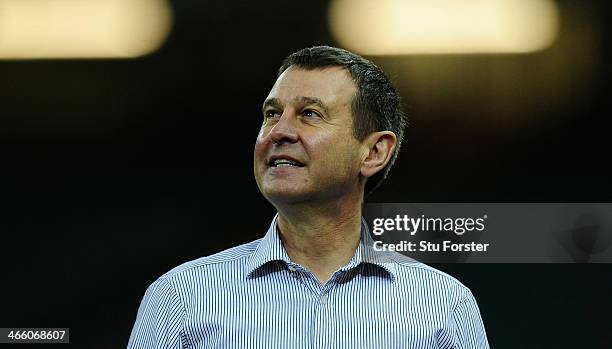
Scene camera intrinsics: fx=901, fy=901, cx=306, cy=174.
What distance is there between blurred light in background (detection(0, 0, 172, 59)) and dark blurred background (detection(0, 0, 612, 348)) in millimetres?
43

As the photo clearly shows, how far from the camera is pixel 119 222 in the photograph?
2.94 meters

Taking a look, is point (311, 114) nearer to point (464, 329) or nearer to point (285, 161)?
point (285, 161)

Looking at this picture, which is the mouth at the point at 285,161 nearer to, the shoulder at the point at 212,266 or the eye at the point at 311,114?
the eye at the point at 311,114

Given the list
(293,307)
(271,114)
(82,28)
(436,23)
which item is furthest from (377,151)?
(82,28)

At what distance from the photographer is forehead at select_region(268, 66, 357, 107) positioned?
5.99 ft

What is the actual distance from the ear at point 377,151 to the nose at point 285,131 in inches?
7.5

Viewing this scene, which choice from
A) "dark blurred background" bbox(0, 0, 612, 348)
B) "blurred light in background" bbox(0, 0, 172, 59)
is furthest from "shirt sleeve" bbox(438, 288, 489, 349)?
"blurred light in background" bbox(0, 0, 172, 59)

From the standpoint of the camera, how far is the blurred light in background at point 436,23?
292 centimetres

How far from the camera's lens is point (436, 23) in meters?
2.92

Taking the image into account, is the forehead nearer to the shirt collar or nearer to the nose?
the nose

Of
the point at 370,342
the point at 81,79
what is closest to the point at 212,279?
the point at 370,342

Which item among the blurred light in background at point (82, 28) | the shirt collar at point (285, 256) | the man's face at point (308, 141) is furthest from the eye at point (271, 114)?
the blurred light in background at point (82, 28)

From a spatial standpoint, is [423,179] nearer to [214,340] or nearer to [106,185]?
[106,185]

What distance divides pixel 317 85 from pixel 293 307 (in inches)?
17.7
